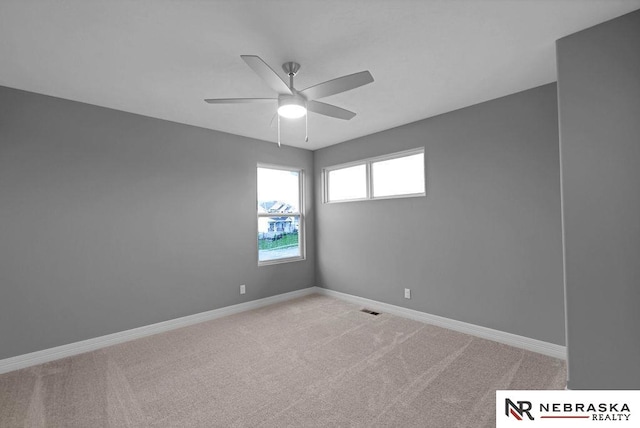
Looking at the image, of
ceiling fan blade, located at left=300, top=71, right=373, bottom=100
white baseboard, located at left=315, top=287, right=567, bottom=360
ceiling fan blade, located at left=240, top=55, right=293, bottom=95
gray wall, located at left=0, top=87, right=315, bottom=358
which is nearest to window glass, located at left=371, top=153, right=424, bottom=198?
white baseboard, located at left=315, top=287, right=567, bottom=360

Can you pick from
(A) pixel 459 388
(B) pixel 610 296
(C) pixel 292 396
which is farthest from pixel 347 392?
(B) pixel 610 296

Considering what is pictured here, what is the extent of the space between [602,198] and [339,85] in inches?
76.8

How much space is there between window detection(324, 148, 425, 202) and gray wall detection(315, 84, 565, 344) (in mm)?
136

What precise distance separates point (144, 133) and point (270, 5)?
2.51 metres

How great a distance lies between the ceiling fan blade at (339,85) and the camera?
190 centimetres

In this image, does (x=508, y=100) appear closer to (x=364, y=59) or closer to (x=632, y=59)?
(x=632, y=59)

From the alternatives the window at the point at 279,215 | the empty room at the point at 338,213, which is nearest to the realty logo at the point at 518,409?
the empty room at the point at 338,213

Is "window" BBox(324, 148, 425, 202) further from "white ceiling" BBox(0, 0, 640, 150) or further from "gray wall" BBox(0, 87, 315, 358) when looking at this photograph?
"gray wall" BBox(0, 87, 315, 358)

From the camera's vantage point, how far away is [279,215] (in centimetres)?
481

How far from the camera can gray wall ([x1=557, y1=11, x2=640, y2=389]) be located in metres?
1.85

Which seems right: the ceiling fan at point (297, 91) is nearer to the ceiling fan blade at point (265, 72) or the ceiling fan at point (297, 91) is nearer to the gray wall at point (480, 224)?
the ceiling fan blade at point (265, 72)

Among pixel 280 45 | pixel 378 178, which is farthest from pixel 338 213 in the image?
pixel 280 45

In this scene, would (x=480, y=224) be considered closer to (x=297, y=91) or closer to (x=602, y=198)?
(x=602, y=198)

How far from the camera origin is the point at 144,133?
→ 343 centimetres
